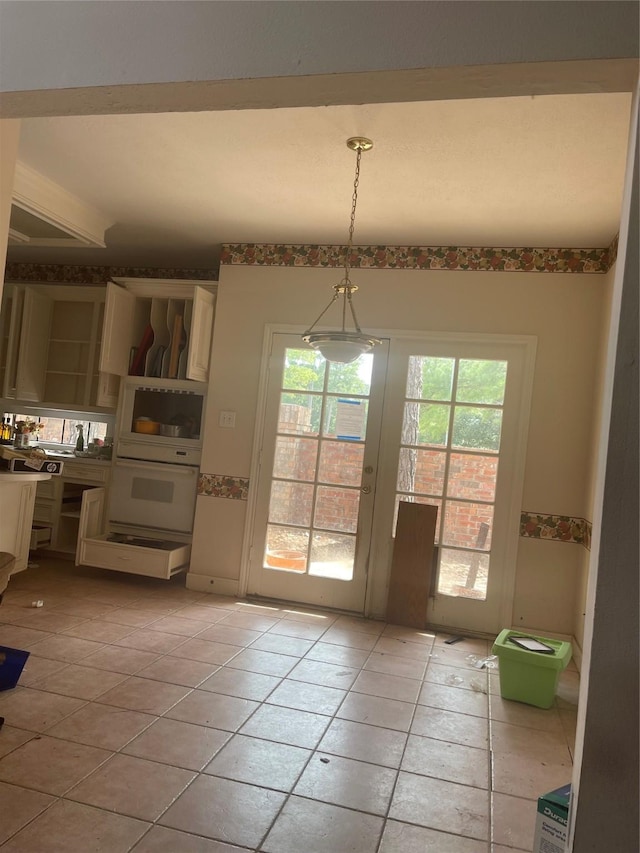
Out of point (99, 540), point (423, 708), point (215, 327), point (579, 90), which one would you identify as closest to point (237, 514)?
point (99, 540)

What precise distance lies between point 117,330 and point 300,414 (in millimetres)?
1618

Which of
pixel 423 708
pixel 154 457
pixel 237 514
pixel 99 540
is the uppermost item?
pixel 154 457

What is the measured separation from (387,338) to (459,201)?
1157mm

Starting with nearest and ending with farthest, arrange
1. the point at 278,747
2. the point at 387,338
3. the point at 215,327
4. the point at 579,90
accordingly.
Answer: the point at 579,90 → the point at 278,747 → the point at 387,338 → the point at 215,327

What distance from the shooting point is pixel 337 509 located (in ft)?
14.8

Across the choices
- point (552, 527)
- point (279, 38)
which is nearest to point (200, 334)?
point (552, 527)

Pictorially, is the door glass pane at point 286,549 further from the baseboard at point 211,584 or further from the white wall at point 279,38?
the white wall at point 279,38

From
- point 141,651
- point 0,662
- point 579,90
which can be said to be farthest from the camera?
point 141,651

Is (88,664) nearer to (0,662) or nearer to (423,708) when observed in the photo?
(0,662)

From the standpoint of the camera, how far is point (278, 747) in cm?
246

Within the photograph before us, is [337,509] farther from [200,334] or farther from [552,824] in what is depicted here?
[552,824]

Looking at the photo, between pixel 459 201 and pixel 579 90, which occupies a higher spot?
pixel 459 201

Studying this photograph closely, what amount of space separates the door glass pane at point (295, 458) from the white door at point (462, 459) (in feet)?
1.70

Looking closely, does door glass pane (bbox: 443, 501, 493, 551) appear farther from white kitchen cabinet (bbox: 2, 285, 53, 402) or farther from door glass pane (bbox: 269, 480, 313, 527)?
white kitchen cabinet (bbox: 2, 285, 53, 402)
